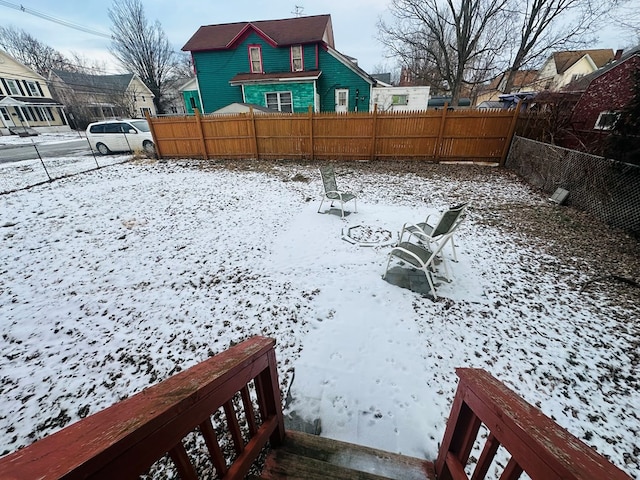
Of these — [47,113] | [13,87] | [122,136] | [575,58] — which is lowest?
[122,136]

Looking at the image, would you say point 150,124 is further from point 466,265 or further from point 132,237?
point 466,265

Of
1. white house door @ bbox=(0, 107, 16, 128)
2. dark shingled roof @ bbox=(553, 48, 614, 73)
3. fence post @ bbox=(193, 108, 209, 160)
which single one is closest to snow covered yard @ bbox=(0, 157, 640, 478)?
fence post @ bbox=(193, 108, 209, 160)

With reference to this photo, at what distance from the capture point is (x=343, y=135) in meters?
10.1

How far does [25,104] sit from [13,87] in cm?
340

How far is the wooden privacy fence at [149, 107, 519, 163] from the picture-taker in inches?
366

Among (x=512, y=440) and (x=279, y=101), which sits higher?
(x=279, y=101)

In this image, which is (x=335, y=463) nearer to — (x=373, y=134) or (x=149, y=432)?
(x=149, y=432)

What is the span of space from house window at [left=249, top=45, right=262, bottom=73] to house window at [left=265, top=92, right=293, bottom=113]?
2030mm

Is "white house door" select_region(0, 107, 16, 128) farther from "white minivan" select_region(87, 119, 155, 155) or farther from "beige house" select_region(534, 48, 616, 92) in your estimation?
"beige house" select_region(534, 48, 616, 92)

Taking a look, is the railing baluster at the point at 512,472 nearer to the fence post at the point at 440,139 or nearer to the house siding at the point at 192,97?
the fence post at the point at 440,139

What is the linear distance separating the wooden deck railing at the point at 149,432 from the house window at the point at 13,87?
141 feet

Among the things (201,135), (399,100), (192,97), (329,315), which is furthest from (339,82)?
(329,315)

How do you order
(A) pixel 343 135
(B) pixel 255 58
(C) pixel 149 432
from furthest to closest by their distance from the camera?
(B) pixel 255 58 → (A) pixel 343 135 → (C) pixel 149 432

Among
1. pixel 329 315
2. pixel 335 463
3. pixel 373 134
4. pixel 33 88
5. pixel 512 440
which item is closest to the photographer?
pixel 512 440
